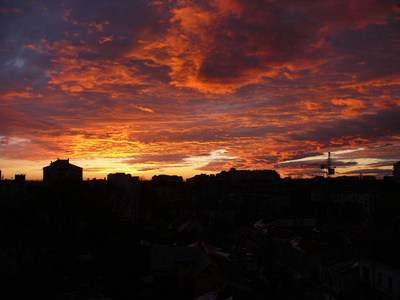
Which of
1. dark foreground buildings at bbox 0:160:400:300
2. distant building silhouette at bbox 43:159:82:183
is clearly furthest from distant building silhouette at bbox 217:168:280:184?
dark foreground buildings at bbox 0:160:400:300

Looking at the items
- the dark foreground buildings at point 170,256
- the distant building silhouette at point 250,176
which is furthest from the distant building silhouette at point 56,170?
the distant building silhouette at point 250,176

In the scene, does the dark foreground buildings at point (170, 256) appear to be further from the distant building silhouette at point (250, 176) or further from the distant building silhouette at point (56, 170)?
the distant building silhouette at point (250, 176)

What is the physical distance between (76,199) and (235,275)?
22209 millimetres

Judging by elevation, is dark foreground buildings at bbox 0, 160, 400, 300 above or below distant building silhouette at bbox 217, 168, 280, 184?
below

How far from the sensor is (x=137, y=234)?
41.6 metres

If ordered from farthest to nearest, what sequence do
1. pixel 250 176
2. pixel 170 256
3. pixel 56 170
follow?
pixel 250 176 → pixel 56 170 → pixel 170 256

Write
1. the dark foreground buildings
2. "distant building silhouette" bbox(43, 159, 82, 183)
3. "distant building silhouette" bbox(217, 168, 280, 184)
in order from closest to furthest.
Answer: the dark foreground buildings → "distant building silhouette" bbox(43, 159, 82, 183) → "distant building silhouette" bbox(217, 168, 280, 184)

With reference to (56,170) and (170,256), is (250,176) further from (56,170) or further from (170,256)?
(170,256)

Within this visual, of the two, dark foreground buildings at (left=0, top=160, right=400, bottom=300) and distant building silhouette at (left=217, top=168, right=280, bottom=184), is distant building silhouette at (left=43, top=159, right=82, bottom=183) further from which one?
distant building silhouette at (left=217, top=168, right=280, bottom=184)

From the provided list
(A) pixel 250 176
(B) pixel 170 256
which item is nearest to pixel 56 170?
(B) pixel 170 256

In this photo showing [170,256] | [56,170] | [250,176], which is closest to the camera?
[170,256]

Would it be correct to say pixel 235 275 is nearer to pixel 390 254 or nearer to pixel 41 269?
pixel 390 254

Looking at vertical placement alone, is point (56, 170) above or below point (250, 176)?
below

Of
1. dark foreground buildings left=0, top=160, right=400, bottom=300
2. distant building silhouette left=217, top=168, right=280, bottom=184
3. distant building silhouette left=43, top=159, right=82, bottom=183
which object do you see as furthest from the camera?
distant building silhouette left=217, top=168, right=280, bottom=184
